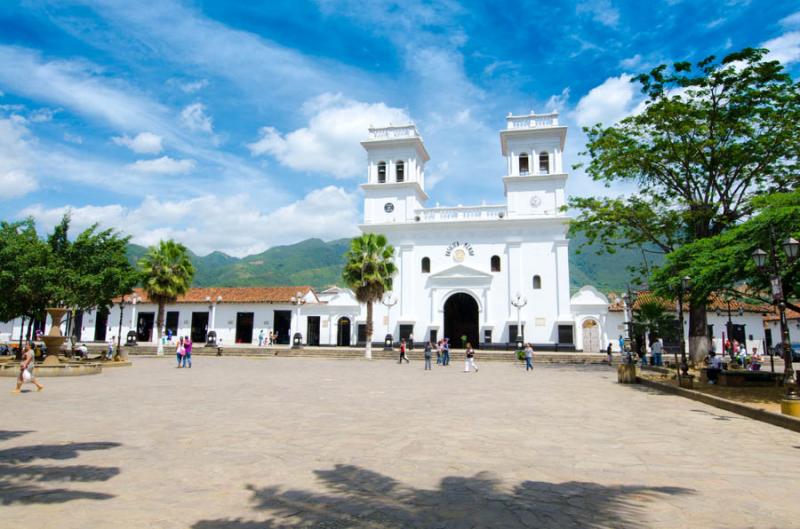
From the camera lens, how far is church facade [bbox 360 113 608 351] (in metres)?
35.2

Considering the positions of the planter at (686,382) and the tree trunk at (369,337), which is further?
the tree trunk at (369,337)

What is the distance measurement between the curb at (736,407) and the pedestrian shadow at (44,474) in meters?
10.4

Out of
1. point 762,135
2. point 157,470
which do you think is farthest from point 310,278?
point 157,470

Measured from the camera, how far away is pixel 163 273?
32.5 metres

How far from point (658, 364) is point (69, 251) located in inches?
1107

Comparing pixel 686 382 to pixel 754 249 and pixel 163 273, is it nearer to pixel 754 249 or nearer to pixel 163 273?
pixel 754 249

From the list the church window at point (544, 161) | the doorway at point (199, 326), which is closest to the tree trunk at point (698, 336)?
the church window at point (544, 161)

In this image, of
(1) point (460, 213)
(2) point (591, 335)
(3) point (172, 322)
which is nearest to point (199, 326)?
(3) point (172, 322)

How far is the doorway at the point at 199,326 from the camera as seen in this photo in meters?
43.5

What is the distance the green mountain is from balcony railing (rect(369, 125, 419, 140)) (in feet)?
296

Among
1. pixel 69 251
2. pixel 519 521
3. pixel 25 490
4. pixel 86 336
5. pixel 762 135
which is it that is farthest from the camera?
pixel 86 336

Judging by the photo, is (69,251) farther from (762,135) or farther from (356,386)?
(762,135)

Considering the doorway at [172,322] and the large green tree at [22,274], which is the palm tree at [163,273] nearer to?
the large green tree at [22,274]

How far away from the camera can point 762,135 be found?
63.9 feet
